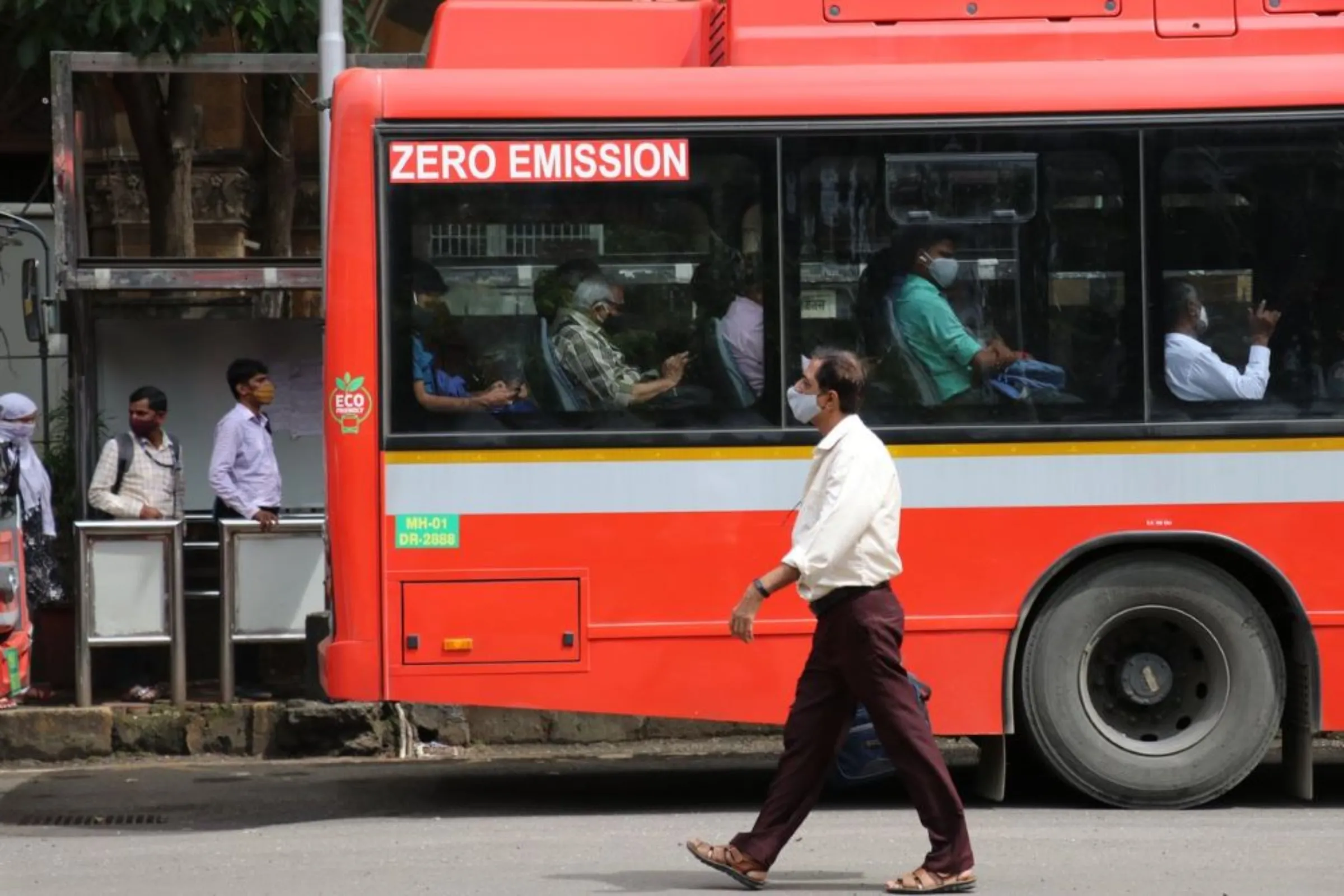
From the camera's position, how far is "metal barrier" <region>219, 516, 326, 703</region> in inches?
461

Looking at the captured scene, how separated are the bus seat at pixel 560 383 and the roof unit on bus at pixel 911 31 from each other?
1.25 metres

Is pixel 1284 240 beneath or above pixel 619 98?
beneath

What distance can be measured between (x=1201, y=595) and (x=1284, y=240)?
4.96ft

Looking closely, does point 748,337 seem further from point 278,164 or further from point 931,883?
point 278,164

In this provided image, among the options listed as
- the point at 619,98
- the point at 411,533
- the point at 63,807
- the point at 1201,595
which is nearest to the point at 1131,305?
the point at 1201,595

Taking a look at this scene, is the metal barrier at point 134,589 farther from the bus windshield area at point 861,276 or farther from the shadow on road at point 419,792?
the bus windshield area at point 861,276

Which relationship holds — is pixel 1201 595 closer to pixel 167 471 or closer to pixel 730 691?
pixel 730 691

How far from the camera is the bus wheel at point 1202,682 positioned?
28.8 feet

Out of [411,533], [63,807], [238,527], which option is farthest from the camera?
[238,527]

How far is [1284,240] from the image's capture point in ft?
29.1

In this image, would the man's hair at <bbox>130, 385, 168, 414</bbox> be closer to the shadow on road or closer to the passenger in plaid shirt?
the shadow on road

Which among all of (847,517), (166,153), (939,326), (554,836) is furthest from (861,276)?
(166,153)

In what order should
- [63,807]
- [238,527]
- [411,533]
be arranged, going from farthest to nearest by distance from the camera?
1. [238,527]
2. [63,807]
3. [411,533]

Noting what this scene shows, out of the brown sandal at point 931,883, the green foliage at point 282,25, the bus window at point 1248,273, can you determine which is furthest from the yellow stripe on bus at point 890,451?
the green foliage at point 282,25
